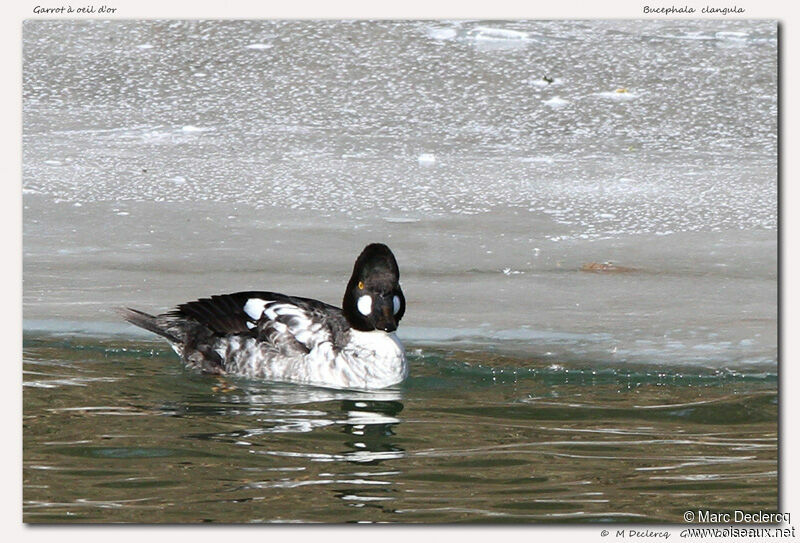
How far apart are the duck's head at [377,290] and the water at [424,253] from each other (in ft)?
1.38

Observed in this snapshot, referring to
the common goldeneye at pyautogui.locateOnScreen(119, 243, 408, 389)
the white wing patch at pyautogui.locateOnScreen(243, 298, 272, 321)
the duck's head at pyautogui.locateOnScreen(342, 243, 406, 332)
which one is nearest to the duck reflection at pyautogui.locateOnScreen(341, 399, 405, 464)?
the common goldeneye at pyautogui.locateOnScreen(119, 243, 408, 389)

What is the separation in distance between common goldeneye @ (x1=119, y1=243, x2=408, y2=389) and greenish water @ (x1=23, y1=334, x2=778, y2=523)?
0.14m

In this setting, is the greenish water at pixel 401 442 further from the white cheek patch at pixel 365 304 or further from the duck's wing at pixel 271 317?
the white cheek patch at pixel 365 304

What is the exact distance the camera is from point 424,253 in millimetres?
10055

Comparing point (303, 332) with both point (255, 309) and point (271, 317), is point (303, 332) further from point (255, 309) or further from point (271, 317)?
point (255, 309)

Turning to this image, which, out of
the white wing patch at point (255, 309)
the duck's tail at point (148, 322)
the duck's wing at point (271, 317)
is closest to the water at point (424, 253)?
the duck's tail at point (148, 322)

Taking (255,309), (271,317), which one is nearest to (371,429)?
(271,317)

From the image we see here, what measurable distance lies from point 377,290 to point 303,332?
60 cm

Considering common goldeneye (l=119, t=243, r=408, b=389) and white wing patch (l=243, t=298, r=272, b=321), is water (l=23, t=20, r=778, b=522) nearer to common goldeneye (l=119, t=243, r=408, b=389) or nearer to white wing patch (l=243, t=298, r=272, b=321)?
common goldeneye (l=119, t=243, r=408, b=389)

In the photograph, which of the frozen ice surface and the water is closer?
the water

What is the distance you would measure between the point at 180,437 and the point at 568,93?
587 centimetres

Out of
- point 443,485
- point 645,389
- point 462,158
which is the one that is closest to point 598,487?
point 443,485

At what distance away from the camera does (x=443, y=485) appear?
6.27 m

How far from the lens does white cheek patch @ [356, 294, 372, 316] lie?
324 inches
